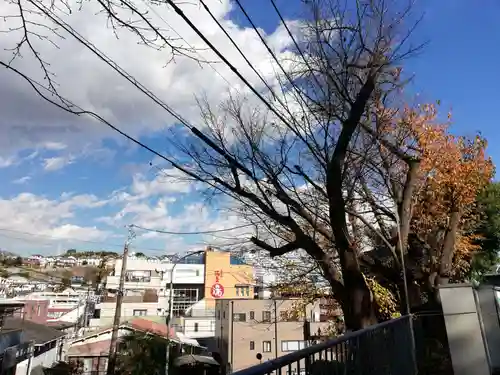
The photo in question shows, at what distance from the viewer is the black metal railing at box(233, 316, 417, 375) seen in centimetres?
260

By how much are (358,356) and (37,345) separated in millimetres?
24239

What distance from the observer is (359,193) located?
42.5 feet

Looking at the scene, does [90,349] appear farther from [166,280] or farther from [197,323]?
[166,280]

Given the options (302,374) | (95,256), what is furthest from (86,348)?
(95,256)

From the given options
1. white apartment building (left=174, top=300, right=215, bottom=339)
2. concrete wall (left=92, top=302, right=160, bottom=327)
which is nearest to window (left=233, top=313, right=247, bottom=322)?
white apartment building (left=174, top=300, right=215, bottom=339)

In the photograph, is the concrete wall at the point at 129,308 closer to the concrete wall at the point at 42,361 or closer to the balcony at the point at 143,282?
the balcony at the point at 143,282

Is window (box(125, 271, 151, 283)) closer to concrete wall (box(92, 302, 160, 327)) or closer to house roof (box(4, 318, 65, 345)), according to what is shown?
concrete wall (box(92, 302, 160, 327))

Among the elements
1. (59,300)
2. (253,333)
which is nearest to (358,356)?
(253,333)

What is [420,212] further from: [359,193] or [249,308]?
[249,308]

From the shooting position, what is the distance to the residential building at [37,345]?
2125cm

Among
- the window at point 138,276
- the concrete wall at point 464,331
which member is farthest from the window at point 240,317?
the concrete wall at point 464,331

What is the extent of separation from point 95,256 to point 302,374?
65165 millimetres

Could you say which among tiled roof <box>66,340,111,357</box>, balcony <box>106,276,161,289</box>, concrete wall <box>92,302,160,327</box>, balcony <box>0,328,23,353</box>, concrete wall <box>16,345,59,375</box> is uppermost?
balcony <box>106,276,161,289</box>

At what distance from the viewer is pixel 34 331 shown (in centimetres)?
2638
